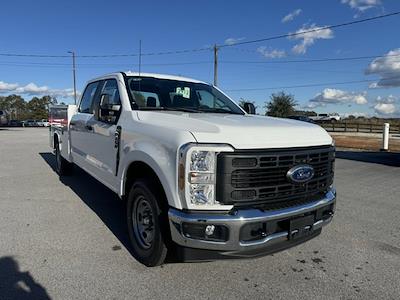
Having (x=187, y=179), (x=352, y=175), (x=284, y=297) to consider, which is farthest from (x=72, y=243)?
(x=352, y=175)

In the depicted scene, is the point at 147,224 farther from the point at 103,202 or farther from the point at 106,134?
the point at 103,202

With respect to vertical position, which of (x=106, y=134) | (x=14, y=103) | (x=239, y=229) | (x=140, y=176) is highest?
(x=14, y=103)

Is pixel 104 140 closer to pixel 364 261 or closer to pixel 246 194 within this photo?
pixel 246 194

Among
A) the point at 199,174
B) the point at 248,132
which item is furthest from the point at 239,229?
the point at 248,132

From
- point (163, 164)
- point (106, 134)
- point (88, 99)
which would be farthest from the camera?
point (88, 99)

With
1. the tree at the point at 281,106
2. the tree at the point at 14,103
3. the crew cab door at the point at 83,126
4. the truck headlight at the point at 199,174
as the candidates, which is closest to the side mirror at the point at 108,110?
the crew cab door at the point at 83,126

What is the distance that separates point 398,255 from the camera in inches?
173

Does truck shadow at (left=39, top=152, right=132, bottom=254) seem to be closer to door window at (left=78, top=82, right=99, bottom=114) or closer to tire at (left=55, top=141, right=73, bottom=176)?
tire at (left=55, top=141, right=73, bottom=176)

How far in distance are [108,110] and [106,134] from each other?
44 centimetres

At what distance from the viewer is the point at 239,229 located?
10.4 ft

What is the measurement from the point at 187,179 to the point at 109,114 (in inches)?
74.2

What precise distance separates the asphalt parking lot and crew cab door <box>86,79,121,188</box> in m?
0.75

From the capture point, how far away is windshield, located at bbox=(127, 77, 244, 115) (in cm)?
487

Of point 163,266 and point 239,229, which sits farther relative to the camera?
point 163,266
